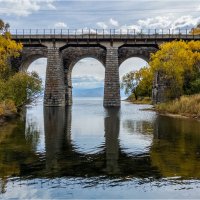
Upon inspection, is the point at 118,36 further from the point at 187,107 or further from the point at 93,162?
the point at 93,162

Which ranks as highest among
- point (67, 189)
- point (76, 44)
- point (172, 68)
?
point (76, 44)

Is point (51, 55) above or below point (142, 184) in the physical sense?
above

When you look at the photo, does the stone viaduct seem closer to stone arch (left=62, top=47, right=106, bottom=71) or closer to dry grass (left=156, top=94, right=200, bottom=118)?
stone arch (left=62, top=47, right=106, bottom=71)

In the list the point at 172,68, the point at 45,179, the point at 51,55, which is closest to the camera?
the point at 45,179

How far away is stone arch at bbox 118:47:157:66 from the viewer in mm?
81000

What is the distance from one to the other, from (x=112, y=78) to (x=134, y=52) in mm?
11174

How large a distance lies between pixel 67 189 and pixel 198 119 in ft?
95.5

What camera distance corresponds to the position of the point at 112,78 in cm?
7400

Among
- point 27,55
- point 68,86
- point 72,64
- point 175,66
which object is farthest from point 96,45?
point 175,66

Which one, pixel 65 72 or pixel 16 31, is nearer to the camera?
pixel 16 31

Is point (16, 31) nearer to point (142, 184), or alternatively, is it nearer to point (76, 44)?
point (76, 44)

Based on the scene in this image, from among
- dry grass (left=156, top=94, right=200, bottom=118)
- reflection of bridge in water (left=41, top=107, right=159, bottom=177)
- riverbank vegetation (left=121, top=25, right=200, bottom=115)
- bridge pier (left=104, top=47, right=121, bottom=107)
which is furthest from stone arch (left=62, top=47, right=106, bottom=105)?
reflection of bridge in water (left=41, top=107, right=159, bottom=177)

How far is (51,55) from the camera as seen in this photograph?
243 ft

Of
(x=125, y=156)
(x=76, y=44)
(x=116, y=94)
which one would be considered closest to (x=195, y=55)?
(x=116, y=94)
